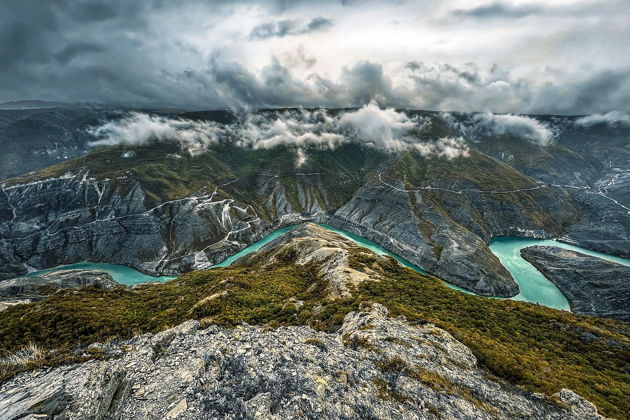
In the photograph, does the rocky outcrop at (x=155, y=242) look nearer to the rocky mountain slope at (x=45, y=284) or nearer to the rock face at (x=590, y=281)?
the rock face at (x=590, y=281)

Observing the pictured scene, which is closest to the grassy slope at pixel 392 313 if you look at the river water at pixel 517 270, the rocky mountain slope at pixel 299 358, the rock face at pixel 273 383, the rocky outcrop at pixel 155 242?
the rocky mountain slope at pixel 299 358

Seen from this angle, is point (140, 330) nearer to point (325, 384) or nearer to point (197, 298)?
point (197, 298)

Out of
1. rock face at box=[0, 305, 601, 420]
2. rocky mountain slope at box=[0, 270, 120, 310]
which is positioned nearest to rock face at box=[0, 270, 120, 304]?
rocky mountain slope at box=[0, 270, 120, 310]

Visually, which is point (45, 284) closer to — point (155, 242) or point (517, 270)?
point (155, 242)

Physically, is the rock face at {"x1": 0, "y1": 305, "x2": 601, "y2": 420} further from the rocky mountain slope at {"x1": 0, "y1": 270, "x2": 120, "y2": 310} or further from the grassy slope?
the rocky mountain slope at {"x1": 0, "y1": 270, "x2": 120, "y2": 310}

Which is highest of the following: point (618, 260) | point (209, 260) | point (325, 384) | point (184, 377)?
point (325, 384)

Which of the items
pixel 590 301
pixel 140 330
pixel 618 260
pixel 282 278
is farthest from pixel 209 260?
pixel 618 260

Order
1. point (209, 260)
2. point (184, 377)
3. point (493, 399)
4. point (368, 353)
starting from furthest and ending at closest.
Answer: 1. point (209, 260)
2. point (368, 353)
3. point (493, 399)
4. point (184, 377)
